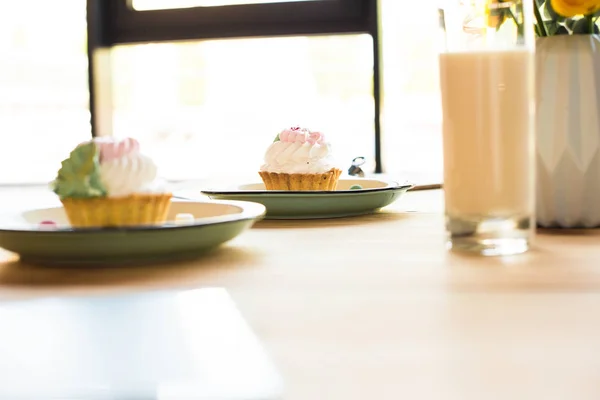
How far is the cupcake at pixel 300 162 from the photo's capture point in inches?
53.2

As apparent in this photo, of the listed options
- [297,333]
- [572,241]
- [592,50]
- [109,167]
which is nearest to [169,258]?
[109,167]

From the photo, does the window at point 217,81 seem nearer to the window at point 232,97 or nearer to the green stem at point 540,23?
the window at point 232,97

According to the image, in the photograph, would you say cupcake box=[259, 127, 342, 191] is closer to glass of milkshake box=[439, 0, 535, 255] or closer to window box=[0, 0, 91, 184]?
glass of milkshake box=[439, 0, 535, 255]

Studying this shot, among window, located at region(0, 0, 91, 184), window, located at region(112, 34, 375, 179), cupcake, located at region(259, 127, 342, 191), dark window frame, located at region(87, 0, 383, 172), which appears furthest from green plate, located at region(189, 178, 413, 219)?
window, located at region(0, 0, 91, 184)

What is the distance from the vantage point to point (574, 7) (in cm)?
95

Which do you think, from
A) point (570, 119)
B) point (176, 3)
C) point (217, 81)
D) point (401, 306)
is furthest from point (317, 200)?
point (217, 81)

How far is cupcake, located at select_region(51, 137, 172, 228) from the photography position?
0.83 metres

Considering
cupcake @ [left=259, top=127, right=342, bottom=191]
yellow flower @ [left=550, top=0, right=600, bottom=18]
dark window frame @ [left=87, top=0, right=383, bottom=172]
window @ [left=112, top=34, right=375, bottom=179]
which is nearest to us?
yellow flower @ [left=550, top=0, right=600, bottom=18]

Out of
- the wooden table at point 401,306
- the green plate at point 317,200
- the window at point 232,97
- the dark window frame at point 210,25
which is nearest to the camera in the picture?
the wooden table at point 401,306

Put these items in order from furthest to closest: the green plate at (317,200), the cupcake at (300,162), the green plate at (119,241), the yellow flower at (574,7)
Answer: the cupcake at (300,162) → the green plate at (317,200) → the yellow flower at (574,7) → the green plate at (119,241)

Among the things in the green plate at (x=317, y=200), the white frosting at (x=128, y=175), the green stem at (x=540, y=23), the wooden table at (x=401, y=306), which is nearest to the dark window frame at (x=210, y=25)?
the green plate at (x=317, y=200)

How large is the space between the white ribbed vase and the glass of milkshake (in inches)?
5.7

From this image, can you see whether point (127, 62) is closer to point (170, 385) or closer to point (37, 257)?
point (37, 257)

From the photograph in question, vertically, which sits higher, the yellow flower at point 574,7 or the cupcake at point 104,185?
the yellow flower at point 574,7
